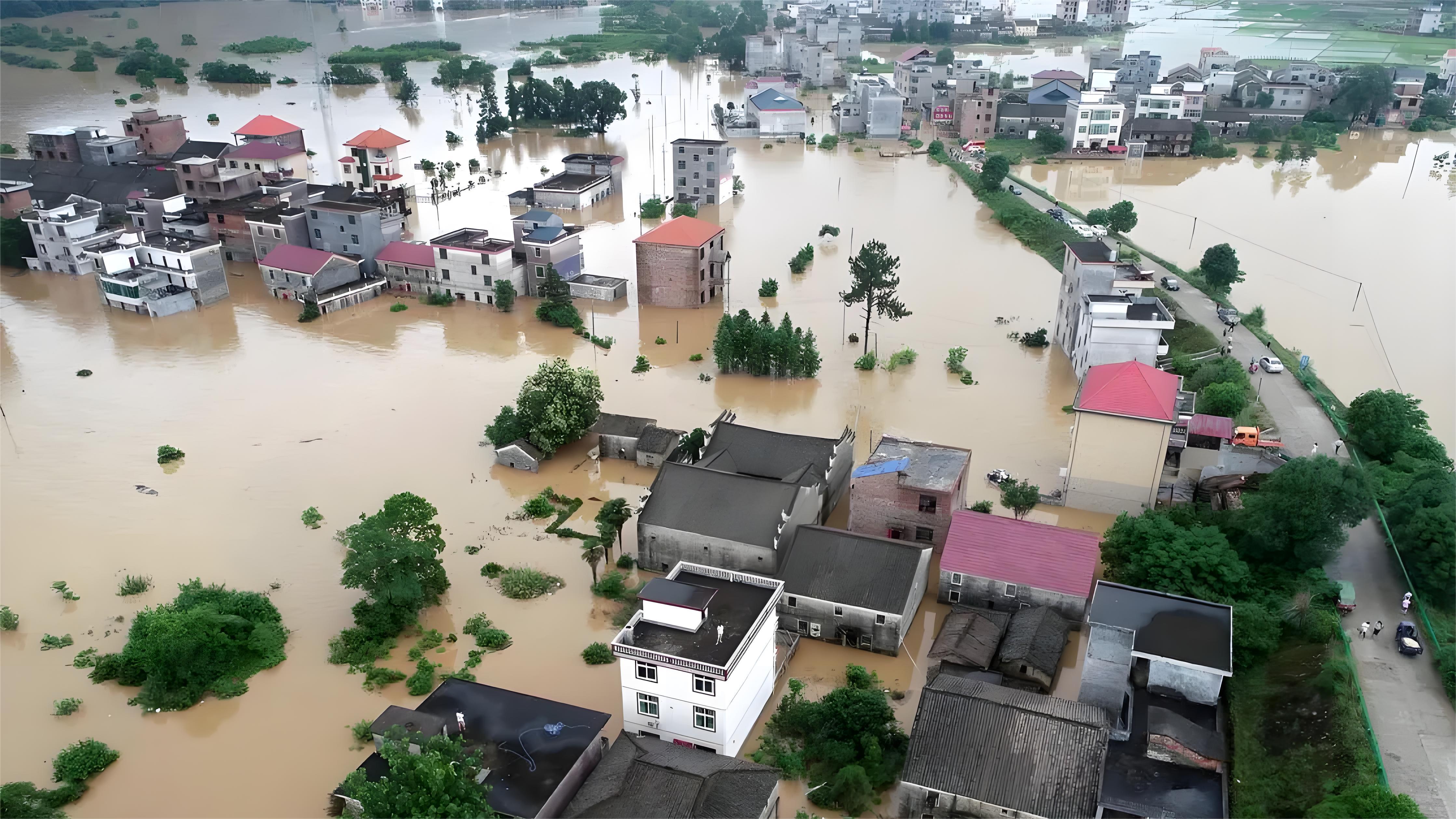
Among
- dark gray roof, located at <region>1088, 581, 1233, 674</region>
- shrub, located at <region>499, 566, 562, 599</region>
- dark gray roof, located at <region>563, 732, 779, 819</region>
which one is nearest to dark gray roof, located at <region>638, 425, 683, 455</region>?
shrub, located at <region>499, 566, 562, 599</region>

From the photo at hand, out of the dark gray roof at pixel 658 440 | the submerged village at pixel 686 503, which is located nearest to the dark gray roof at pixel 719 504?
the submerged village at pixel 686 503

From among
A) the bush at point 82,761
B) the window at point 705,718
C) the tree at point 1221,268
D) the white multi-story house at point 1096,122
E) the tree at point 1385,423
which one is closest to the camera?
the window at point 705,718

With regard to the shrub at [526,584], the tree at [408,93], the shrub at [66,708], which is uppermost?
the tree at [408,93]

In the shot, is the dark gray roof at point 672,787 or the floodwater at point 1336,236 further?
the floodwater at point 1336,236

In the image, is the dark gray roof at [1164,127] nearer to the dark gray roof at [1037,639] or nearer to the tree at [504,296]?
the tree at [504,296]

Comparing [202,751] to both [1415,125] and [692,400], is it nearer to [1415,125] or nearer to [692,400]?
[692,400]

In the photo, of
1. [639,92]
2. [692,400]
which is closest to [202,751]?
[692,400]

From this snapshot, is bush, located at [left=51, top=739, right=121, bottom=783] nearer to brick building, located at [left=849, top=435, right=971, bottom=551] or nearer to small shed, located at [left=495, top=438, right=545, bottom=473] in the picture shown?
small shed, located at [left=495, top=438, right=545, bottom=473]
